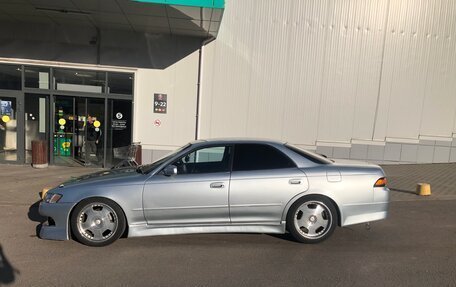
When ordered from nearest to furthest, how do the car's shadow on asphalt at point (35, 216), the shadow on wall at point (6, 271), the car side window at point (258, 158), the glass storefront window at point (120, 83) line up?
the shadow on wall at point (6, 271) → the car side window at point (258, 158) → the car's shadow on asphalt at point (35, 216) → the glass storefront window at point (120, 83)

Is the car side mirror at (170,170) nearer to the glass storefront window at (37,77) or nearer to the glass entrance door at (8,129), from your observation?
the glass storefront window at (37,77)

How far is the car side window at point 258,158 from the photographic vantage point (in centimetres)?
528

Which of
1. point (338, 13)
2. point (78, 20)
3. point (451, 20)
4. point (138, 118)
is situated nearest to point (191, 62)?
point (138, 118)

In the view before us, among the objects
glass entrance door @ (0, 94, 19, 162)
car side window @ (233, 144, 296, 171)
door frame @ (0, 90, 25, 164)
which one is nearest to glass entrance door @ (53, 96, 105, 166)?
door frame @ (0, 90, 25, 164)

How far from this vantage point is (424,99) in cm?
1352

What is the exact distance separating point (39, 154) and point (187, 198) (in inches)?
333

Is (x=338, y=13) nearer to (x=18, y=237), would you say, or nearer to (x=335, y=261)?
(x=335, y=261)

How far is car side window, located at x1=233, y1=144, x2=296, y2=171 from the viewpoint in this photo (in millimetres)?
5281

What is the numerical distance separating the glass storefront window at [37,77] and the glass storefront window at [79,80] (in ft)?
0.99

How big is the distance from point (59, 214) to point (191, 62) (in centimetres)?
829

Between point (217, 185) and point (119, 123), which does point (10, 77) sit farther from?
point (217, 185)

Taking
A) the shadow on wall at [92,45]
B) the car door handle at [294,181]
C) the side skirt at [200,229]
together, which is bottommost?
the side skirt at [200,229]

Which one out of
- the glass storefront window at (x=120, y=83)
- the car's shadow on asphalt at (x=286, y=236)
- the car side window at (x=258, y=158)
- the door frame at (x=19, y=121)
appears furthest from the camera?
the glass storefront window at (x=120, y=83)

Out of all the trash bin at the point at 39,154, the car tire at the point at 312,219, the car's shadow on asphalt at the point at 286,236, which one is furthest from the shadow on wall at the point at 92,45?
the car tire at the point at 312,219
